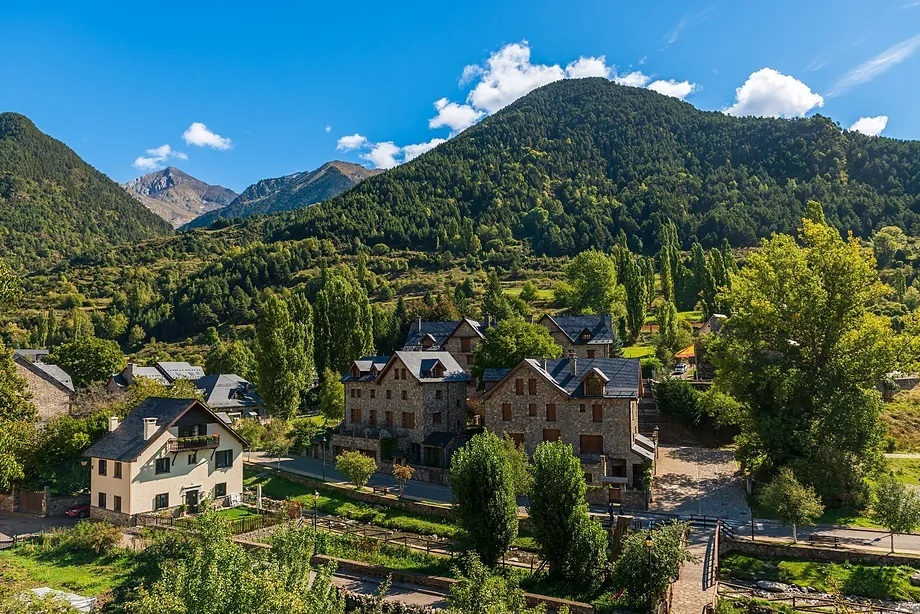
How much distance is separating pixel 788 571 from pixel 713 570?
439cm

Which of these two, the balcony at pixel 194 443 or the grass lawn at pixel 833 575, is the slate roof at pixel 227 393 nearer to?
the balcony at pixel 194 443

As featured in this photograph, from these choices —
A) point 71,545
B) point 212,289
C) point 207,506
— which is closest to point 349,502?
point 207,506

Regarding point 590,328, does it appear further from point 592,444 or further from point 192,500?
point 192,500

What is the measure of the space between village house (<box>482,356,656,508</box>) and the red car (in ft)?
99.5

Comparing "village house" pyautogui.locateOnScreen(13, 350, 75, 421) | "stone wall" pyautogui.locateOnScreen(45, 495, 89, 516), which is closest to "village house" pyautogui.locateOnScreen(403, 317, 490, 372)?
"stone wall" pyautogui.locateOnScreen(45, 495, 89, 516)

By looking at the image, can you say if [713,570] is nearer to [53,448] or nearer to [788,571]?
[788,571]

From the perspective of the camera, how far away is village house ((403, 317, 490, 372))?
6962 centimetres

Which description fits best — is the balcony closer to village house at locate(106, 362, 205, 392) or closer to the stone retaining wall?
village house at locate(106, 362, 205, 392)

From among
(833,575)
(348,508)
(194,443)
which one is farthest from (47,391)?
(833,575)

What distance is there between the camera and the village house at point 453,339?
69.6 m

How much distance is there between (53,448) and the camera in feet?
156

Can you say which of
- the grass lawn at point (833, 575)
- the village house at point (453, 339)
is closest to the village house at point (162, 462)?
the village house at point (453, 339)

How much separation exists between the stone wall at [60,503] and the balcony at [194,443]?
9.60 meters

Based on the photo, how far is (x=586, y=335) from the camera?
73938mm
